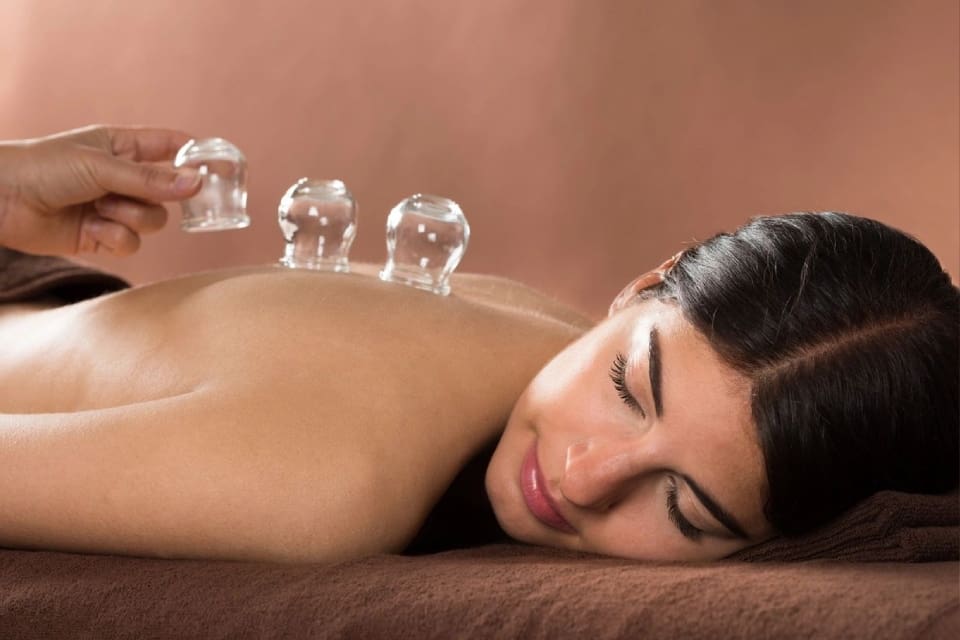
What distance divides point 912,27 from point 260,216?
1330 millimetres

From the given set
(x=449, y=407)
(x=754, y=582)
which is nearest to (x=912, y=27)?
(x=449, y=407)

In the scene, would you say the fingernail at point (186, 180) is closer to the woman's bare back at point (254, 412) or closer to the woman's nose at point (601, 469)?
the woman's bare back at point (254, 412)

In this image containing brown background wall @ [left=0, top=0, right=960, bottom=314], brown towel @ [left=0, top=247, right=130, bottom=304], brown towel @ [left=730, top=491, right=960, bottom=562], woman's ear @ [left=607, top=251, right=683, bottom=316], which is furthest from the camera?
brown background wall @ [left=0, top=0, right=960, bottom=314]

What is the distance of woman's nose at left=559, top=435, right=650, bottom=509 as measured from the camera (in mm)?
917

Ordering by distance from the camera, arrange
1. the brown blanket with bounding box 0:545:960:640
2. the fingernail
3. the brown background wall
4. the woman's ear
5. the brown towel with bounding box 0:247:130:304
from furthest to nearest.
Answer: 1. the brown background wall
2. the brown towel with bounding box 0:247:130:304
3. the fingernail
4. the woman's ear
5. the brown blanket with bounding box 0:545:960:640

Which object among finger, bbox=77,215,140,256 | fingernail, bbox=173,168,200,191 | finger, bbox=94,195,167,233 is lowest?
finger, bbox=77,215,140,256

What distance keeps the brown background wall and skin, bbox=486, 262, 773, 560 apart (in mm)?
1145

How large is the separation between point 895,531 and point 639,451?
196 mm

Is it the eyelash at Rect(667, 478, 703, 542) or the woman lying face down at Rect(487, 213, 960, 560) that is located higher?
the woman lying face down at Rect(487, 213, 960, 560)

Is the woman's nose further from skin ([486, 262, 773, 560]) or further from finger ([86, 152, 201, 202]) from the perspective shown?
finger ([86, 152, 201, 202])

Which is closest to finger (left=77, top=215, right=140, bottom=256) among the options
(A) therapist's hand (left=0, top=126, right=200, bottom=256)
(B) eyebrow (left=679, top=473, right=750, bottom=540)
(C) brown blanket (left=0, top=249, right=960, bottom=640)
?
(A) therapist's hand (left=0, top=126, right=200, bottom=256)

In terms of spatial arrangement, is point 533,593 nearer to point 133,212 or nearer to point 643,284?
point 643,284

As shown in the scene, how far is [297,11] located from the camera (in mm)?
2430

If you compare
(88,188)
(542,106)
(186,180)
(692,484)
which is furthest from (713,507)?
(542,106)
